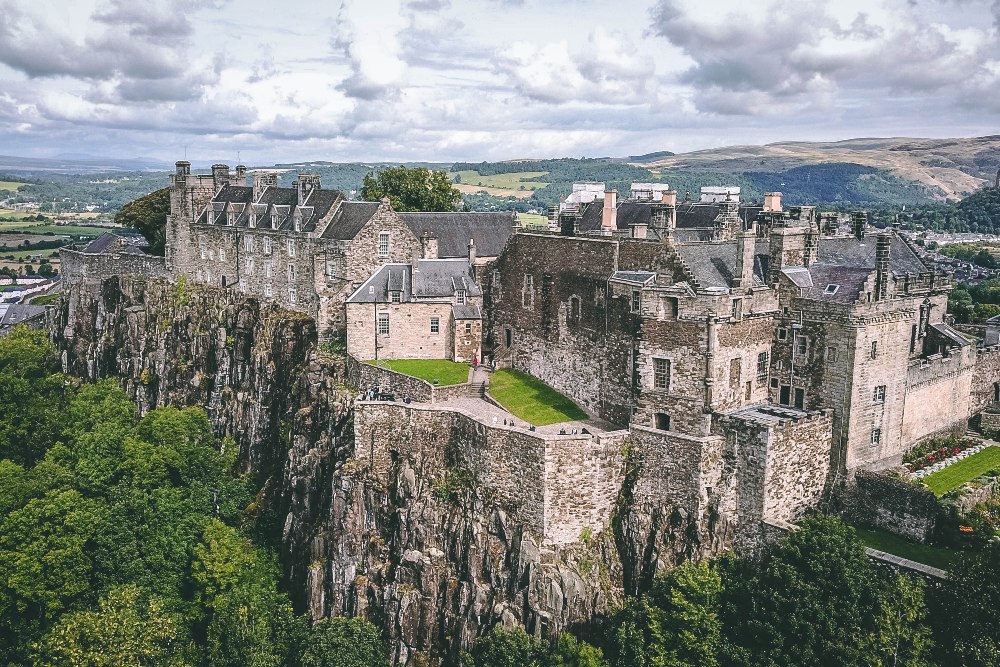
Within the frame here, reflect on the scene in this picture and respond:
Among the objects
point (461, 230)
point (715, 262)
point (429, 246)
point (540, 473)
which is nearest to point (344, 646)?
point (540, 473)

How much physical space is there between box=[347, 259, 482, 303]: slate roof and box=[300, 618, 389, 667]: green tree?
17.9 meters

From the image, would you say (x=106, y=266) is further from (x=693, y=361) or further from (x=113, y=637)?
(x=693, y=361)

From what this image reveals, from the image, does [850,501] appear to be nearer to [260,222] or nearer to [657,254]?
[657,254]

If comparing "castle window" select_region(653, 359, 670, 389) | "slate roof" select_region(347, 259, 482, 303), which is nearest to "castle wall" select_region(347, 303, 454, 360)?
"slate roof" select_region(347, 259, 482, 303)

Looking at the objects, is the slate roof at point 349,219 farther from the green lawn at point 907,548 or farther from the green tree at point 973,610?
the green tree at point 973,610

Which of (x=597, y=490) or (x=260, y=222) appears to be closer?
(x=597, y=490)

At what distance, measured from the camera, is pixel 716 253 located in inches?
1460

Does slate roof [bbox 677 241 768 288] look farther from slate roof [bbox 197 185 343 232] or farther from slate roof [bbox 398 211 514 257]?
slate roof [bbox 197 185 343 232]

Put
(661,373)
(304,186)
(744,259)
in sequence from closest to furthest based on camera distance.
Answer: (744,259), (661,373), (304,186)

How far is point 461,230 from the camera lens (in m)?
58.1

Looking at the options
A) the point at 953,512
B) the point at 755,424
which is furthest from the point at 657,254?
the point at 953,512

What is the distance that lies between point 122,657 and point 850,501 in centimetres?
3189

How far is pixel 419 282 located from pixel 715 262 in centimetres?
1881

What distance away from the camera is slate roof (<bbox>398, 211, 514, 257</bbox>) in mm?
56812
